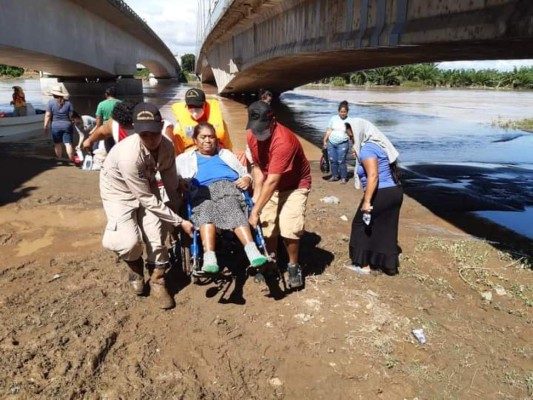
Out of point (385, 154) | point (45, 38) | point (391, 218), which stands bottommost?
point (391, 218)

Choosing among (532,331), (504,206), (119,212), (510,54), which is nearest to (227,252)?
(119,212)

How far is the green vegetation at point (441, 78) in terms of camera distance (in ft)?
187

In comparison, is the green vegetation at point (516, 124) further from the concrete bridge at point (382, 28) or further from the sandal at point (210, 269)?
the sandal at point (210, 269)

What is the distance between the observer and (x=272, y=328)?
3.78 m

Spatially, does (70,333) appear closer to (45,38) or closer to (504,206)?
(504,206)

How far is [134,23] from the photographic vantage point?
2823cm

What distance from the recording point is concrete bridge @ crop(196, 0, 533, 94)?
16.8 feet

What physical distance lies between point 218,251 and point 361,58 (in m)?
10.5

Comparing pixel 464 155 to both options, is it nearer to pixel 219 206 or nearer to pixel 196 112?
pixel 196 112

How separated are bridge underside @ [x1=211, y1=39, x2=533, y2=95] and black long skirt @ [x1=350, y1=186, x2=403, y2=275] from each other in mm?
2734

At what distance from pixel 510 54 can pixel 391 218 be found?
556cm

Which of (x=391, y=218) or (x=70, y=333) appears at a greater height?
(x=391, y=218)

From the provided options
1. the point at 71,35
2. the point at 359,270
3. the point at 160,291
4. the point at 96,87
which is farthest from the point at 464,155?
the point at 96,87

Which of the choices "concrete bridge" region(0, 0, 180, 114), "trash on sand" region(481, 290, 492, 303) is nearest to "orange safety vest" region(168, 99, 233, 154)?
"trash on sand" region(481, 290, 492, 303)
